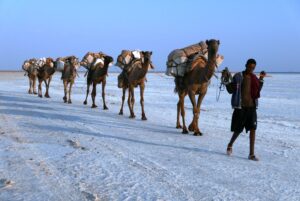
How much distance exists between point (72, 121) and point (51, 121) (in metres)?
0.68

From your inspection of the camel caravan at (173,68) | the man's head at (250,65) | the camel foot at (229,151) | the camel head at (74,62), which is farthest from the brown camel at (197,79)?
the camel head at (74,62)

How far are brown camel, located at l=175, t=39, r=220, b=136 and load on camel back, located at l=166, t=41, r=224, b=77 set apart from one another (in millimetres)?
132

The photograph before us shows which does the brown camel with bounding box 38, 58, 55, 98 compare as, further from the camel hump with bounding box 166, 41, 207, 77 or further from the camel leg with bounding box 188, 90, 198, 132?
the camel leg with bounding box 188, 90, 198, 132

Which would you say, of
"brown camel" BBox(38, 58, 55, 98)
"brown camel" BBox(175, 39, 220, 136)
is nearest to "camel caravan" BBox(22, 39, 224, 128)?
"brown camel" BBox(175, 39, 220, 136)

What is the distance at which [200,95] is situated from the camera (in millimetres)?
13484

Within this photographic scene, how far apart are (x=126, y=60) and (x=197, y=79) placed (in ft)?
24.1

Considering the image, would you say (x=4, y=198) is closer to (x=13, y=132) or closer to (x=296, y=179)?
(x=296, y=179)

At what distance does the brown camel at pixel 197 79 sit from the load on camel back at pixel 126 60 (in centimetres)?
481

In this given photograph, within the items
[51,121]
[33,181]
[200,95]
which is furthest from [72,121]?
[33,181]

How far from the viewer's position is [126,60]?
1988 cm

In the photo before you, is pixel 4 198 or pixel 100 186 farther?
pixel 100 186

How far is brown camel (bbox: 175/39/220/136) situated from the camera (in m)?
12.1

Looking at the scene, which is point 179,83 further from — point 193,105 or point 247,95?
point 247,95

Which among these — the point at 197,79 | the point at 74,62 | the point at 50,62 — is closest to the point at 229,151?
the point at 197,79
